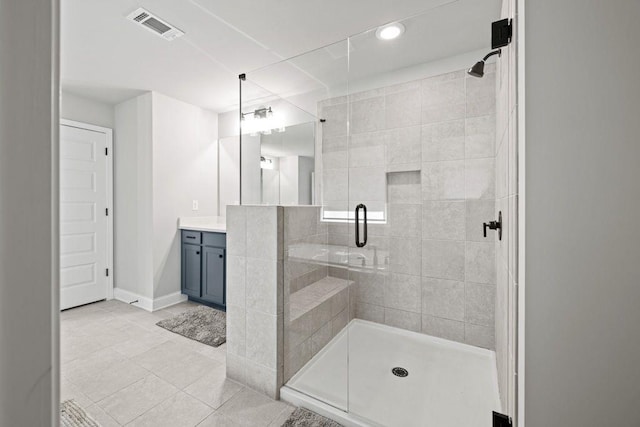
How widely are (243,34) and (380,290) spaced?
228 centimetres

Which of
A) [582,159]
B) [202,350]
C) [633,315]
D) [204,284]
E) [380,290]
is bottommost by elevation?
[202,350]

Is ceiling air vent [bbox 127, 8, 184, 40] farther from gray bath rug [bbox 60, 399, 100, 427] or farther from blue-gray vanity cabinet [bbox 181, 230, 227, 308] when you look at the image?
gray bath rug [bbox 60, 399, 100, 427]

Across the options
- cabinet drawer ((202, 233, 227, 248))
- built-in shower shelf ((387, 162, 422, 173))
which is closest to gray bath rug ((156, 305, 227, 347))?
cabinet drawer ((202, 233, 227, 248))

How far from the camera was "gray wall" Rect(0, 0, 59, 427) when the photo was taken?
28 centimetres

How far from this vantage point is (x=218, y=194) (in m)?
4.06

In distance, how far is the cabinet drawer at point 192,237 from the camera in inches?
134

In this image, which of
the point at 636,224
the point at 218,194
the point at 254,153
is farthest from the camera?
the point at 218,194

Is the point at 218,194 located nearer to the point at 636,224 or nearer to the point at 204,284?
the point at 204,284

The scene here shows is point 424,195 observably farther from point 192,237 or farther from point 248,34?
point 192,237

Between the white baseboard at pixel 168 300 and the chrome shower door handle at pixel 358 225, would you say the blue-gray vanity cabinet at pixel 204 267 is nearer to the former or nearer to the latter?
the white baseboard at pixel 168 300

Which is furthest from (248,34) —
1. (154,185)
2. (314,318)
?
(314,318)

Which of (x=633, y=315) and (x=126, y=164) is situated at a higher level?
(x=126, y=164)

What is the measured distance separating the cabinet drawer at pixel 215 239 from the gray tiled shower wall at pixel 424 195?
1.56m

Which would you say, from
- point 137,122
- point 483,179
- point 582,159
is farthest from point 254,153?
point 582,159
